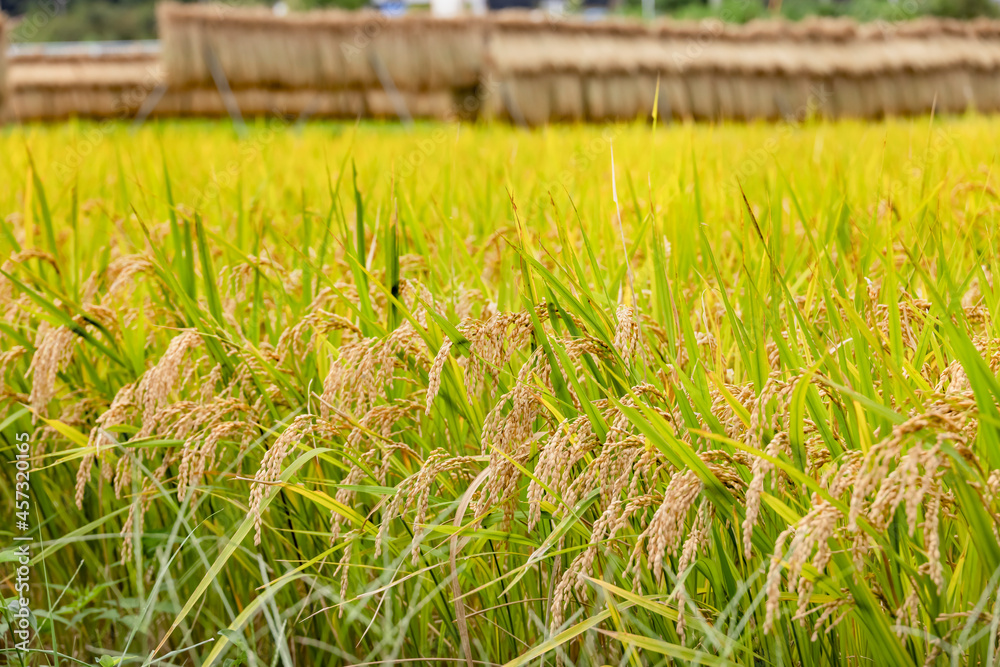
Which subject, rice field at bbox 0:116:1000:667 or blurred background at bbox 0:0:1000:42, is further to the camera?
blurred background at bbox 0:0:1000:42

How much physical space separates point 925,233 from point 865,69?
21.1 ft

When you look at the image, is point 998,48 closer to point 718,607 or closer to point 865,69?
point 865,69

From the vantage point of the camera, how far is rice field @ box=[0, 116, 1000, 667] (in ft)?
2.12

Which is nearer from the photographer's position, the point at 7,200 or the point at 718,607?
the point at 718,607

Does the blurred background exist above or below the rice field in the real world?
above

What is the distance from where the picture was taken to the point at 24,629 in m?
0.93

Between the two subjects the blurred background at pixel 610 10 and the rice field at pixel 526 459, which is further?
the blurred background at pixel 610 10

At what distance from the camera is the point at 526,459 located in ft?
2.53

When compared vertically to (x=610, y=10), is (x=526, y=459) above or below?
below

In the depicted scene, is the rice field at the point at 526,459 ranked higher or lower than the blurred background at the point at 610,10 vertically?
lower

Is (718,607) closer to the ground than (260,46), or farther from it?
closer to the ground

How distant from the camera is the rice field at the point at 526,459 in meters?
0.65

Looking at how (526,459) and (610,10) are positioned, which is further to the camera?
(610,10)

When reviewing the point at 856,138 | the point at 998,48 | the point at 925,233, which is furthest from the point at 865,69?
the point at 925,233
